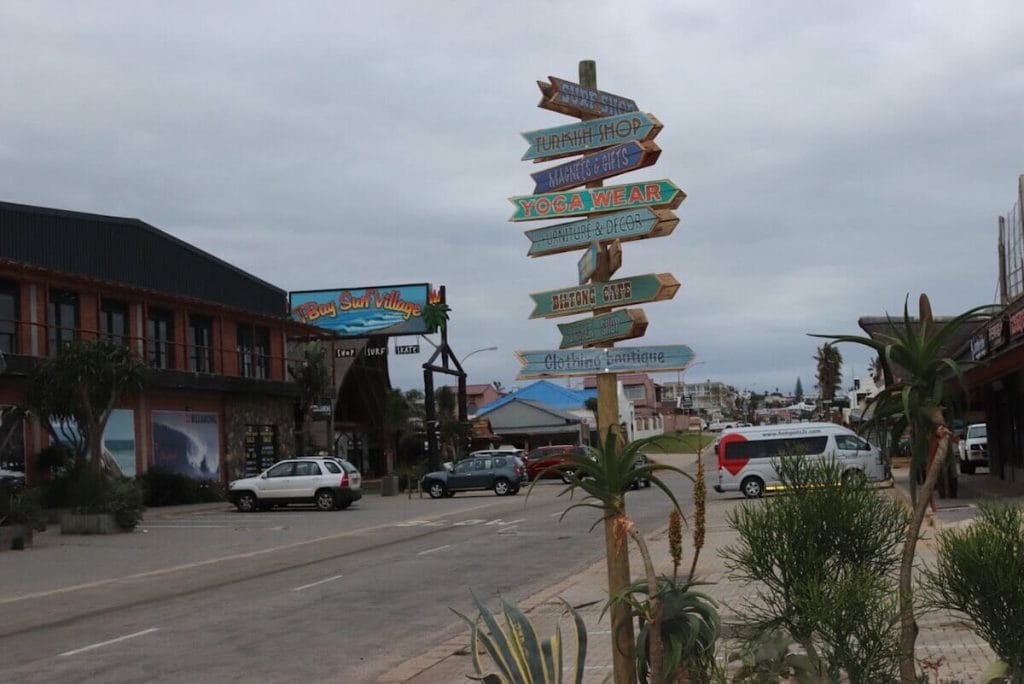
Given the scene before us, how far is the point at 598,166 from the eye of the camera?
23.0 feet

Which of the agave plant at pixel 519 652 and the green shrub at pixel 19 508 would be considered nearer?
the agave plant at pixel 519 652

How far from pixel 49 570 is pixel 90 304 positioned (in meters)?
16.1

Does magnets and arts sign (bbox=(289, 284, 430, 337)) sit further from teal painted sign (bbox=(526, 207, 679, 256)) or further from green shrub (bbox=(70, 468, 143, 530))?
teal painted sign (bbox=(526, 207, 679, 256))

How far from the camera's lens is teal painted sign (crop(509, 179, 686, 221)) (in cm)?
678

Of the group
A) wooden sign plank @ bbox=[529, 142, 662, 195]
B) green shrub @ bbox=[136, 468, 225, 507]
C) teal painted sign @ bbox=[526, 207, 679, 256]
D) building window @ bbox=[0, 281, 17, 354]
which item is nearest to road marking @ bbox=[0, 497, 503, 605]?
building window @ bbox=[0, 281, 17, 354]

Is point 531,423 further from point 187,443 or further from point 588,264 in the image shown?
point 588,264

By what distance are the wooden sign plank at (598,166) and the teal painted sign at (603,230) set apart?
0.85ft

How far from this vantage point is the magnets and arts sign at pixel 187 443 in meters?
37.5

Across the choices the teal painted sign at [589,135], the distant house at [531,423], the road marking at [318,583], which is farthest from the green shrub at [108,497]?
the distant house at [531,423]

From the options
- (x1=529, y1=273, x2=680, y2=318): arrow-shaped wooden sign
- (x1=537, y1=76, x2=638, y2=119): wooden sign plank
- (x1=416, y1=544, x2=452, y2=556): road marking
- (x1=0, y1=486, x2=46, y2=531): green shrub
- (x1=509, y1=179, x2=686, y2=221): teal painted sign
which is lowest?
(x1=416, y1=544, x2=452, y2=556): road marking

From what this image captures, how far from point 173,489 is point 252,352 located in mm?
7458

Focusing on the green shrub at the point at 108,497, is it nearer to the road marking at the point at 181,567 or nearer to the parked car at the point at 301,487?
the road marking at the point at 181,567

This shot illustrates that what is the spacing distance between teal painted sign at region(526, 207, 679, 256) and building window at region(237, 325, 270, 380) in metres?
36.7

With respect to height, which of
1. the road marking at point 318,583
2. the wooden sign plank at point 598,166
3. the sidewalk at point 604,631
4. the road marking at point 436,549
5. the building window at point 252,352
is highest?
the building window at point 252,352
